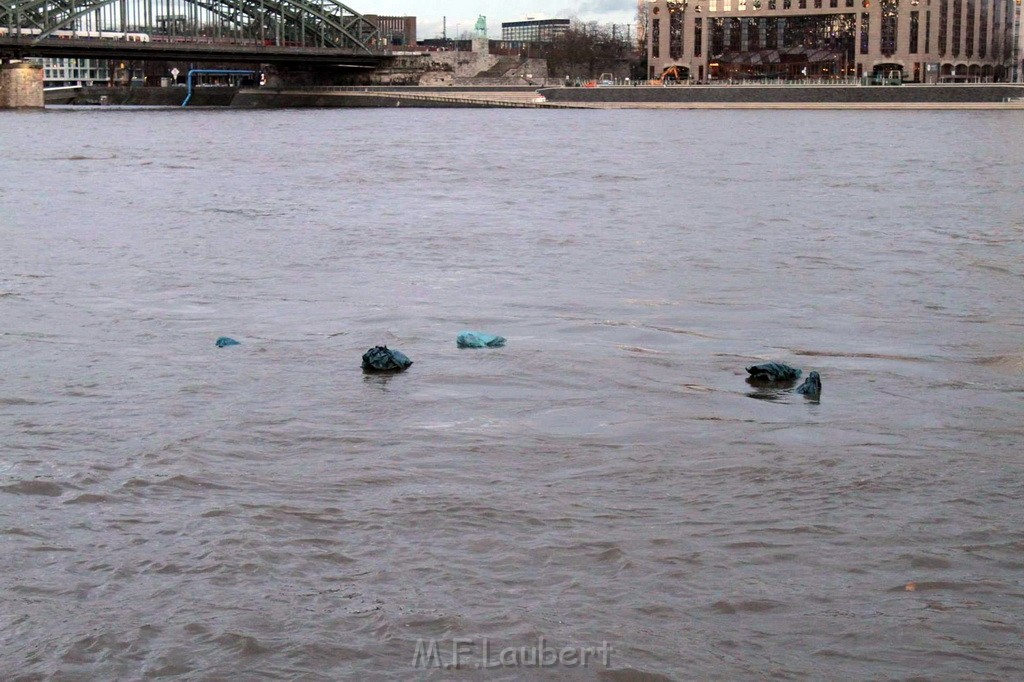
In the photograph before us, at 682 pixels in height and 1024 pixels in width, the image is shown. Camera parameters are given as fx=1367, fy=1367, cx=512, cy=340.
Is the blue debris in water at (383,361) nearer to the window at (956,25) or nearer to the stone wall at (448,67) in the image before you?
the stone wall at (448,67)

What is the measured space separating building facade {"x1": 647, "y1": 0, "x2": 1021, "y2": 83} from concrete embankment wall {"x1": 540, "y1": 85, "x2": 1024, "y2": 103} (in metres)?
14.4

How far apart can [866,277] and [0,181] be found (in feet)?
60.1

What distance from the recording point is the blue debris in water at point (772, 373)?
7770 mm

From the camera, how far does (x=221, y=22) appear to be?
11444cm

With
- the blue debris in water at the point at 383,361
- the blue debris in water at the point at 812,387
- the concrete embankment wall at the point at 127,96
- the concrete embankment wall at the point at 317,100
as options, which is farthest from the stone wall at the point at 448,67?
the blue debris in water at the point at 812,387

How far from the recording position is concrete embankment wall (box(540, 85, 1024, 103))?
8906 cm

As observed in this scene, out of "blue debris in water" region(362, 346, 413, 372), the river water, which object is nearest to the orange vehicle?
the river water

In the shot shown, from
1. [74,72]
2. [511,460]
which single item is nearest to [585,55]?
[74,72]

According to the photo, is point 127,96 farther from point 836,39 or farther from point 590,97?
point 836,39

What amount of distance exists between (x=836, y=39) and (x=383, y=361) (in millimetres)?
120150

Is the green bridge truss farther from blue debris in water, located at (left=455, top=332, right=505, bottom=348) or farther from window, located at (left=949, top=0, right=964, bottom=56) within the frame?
blue debris in water, located at (left=455, top=332, right=505, bottom=348)

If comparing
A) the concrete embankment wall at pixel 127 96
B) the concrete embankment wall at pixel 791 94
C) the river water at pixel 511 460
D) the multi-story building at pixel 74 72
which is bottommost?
the river water at pixel 511 460

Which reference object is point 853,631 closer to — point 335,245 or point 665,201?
point 335,245

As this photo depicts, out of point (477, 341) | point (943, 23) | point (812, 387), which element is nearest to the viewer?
point (812, 387)
